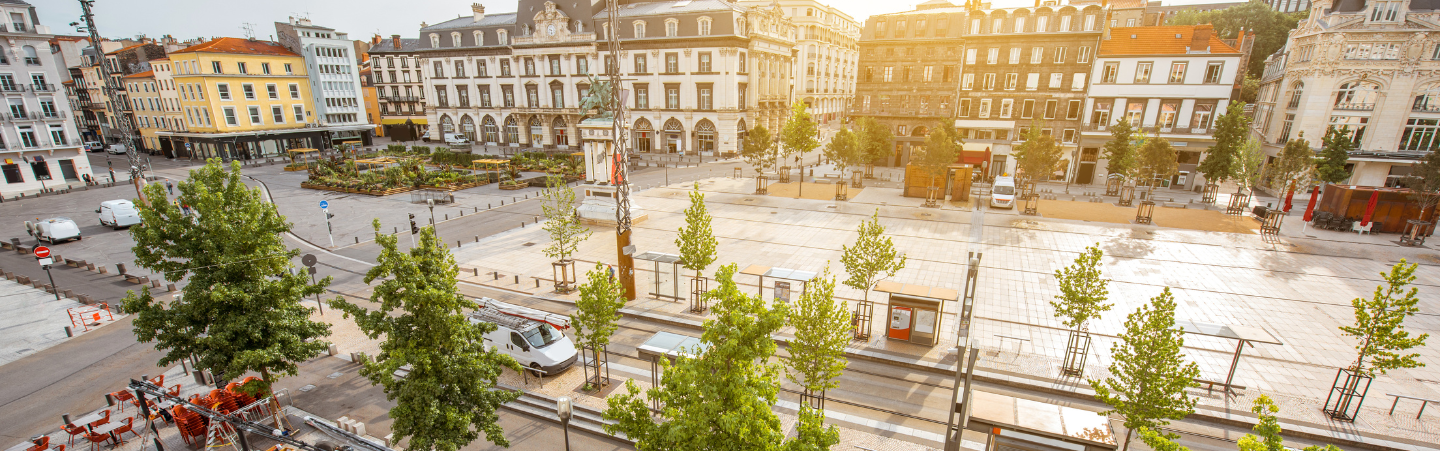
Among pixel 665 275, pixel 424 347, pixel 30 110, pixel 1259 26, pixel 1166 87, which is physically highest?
pixel 1259 26

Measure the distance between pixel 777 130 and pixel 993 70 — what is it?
2912cm

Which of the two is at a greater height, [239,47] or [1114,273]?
[239,47]

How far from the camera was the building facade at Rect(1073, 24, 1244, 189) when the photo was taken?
40.9 meters

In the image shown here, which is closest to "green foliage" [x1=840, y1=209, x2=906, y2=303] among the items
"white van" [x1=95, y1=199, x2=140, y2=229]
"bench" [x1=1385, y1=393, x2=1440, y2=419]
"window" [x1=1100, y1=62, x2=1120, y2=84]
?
"bench" [x1=1385, y1=393, x2=1440, y2=419]

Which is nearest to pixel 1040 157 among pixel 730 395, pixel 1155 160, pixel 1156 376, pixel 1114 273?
pixel 1155 160

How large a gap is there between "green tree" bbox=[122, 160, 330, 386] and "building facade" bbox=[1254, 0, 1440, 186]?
175ft

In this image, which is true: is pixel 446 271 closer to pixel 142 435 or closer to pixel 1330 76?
pixel 142 435

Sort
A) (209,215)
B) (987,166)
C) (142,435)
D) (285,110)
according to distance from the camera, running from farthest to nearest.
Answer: (285,110)
(987,166)
(142,435)
(209,215)

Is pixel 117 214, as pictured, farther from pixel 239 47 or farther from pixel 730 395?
pixel 730 395

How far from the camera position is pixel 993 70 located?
48125 millimetres

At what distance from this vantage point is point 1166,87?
42531 millimetres

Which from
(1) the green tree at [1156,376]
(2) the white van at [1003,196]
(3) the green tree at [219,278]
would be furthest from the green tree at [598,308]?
(2) the white van at [1003,196]

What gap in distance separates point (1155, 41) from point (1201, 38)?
8.89ft

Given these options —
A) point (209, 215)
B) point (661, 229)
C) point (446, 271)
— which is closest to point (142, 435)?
point (209, 215)
